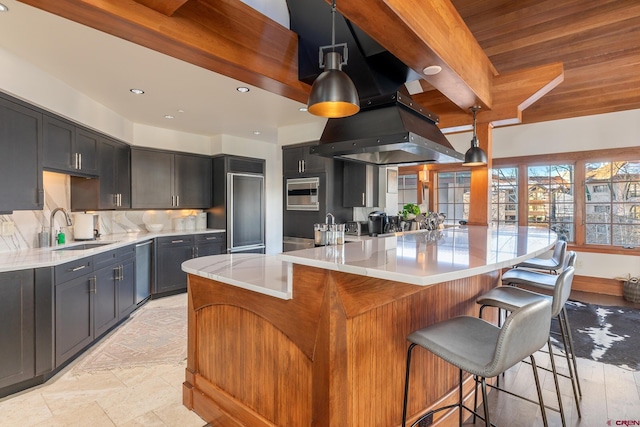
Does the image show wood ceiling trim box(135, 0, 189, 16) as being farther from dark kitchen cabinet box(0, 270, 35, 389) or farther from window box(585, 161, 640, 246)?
window box(585, 161, 640, 246)

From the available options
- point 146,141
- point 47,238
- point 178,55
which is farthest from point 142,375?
point 146,141

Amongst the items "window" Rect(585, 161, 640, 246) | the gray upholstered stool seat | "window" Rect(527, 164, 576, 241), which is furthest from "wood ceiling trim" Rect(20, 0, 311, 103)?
"window" Rect(585, 161, 640, 246)

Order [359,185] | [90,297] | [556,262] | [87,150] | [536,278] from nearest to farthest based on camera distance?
[536,278] < [556,262] < [90,297] < [87,150] < [359,185]

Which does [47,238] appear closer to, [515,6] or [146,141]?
[146,141]

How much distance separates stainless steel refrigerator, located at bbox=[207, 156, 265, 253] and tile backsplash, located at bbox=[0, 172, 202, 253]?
579 millimetres

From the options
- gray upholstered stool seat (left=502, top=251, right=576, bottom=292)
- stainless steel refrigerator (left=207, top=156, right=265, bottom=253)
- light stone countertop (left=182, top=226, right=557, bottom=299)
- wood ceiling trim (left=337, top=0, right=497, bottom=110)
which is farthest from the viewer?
stainless steel refrigerator (left=207, top=156, right=265, bottom=253)

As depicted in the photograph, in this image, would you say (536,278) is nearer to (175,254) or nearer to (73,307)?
(73,307)

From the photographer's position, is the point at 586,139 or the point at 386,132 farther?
the point at 586,139

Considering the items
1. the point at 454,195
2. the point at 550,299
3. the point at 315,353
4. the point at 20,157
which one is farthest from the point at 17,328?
the point at 454,195

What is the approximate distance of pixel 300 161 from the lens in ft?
16.4

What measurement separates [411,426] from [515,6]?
3.01 meters

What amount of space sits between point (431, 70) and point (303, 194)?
120 inches

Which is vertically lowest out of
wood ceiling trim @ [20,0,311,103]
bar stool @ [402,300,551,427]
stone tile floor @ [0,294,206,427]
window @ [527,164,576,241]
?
stone tile floor @ [0,294,206,427]

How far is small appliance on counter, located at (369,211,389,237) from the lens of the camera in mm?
5016
